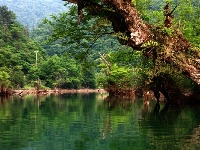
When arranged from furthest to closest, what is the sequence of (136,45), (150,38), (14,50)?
(14,50)
(150,38)
(136,45)

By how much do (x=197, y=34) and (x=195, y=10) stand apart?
3477 millimetres

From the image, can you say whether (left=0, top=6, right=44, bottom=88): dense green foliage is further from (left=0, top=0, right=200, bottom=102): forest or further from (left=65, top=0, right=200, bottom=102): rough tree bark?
(left=65, top=0, right=200, bottom=102): rough tree bark

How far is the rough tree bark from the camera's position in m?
16.7

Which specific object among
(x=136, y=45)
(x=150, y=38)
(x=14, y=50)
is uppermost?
(x=14, y=50)

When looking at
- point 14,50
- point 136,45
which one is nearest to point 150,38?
point 136,45

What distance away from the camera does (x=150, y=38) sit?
17.2 metres

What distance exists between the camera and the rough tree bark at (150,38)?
16.7 meters

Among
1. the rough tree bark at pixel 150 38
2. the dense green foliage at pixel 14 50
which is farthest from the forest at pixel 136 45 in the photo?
the dense green foliage at pixel 14 50

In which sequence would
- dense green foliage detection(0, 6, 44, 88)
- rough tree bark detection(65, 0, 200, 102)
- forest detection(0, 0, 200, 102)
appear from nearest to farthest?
rough tree bark detection(65, 0, 200, 102), forest detection(0, 0, 200, 102), dense green foliage detection(0, 6, 44, 88)

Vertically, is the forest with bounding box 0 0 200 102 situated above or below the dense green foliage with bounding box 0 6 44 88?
below

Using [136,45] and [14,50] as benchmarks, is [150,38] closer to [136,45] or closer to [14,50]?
[136,45]

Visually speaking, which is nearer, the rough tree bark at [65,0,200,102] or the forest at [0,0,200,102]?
the rough tree bark at [65,0,200,102]

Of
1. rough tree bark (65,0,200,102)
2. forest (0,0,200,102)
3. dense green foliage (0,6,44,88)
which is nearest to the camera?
rough tree bark (65,0,200,102)

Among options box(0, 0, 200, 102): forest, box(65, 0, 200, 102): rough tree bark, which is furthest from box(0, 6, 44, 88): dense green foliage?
box(65, 0, 200, 102): rough tree bark
